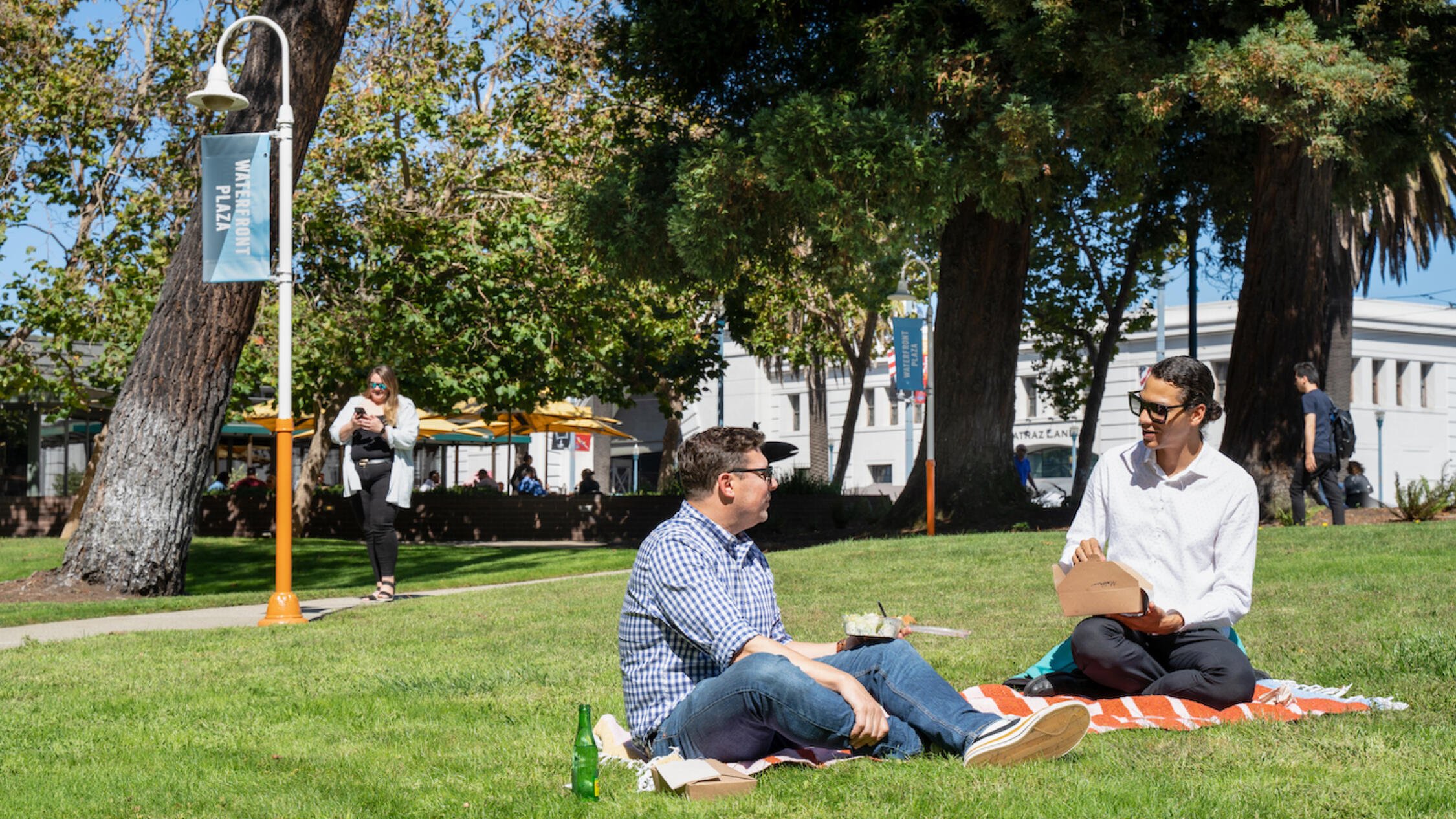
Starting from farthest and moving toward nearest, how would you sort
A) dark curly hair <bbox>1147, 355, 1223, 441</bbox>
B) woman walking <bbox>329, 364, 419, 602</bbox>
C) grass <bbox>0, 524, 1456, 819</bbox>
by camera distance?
woman walking <bbox>329, 364, 419, 602</bbox>
dark curly hair <bbox>1147, 355, 1223, 441</bbox>
grass <bbox>0, 524, 1456, 819</bbox>

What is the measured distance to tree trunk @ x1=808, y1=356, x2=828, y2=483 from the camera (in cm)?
3856

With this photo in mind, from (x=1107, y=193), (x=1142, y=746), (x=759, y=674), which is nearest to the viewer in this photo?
(x=759, y=674)

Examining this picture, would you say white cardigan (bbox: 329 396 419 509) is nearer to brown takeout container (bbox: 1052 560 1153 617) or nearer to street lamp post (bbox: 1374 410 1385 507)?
brown takeout container (bbox: 1052 560 1153 617)

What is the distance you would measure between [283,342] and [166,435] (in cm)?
319

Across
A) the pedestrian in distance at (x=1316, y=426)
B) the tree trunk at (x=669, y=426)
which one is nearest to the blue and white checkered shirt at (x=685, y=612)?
the pedestrian in distance at (x=1316, y=426)

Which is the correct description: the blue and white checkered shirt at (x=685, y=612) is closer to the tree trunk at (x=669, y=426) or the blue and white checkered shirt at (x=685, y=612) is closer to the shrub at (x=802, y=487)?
the shrub at (x=802, y=487)

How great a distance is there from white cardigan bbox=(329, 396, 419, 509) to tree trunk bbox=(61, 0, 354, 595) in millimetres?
2674

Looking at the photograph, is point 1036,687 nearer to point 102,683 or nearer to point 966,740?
point 966,740

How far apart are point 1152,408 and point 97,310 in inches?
794

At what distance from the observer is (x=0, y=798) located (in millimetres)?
4266

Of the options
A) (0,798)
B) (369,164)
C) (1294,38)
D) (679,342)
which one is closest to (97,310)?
(369,164)

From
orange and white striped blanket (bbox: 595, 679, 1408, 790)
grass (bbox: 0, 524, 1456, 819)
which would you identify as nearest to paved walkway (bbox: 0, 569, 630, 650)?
grass (bbox: 0, 524, 1456, 819)

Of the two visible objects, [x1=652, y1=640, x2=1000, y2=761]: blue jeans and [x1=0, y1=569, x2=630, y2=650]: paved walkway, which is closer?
[x1=652, y1=640, x2=1000, y2=761]: blue jeans

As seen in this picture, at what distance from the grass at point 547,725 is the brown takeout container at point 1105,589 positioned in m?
0.43
